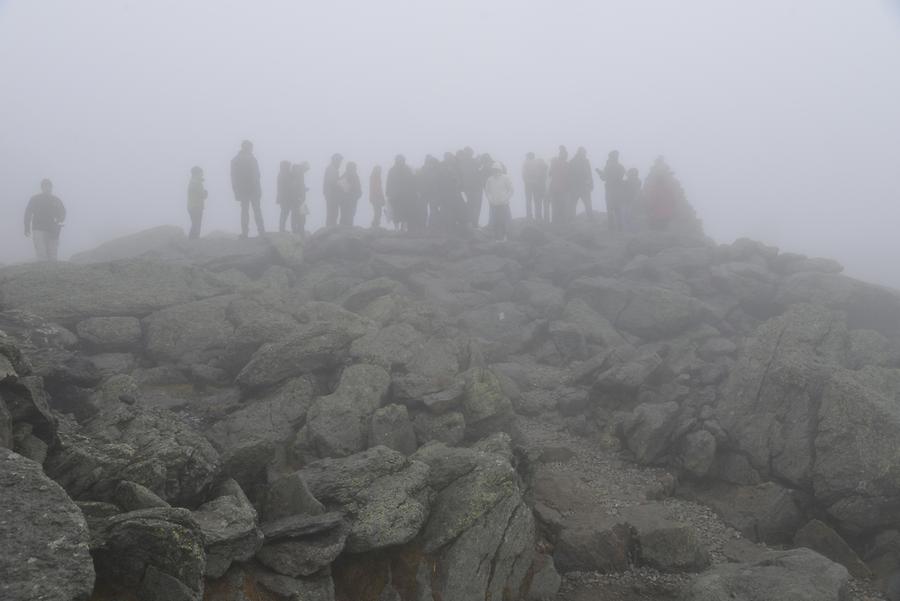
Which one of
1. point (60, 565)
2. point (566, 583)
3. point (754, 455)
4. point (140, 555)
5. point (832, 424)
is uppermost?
point (60, 565)

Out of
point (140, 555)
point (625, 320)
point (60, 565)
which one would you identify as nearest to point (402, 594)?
point (140, 555)

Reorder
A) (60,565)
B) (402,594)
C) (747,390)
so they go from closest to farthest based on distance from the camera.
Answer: (60,565) → (402,594) → (747,390)

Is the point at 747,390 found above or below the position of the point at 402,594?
above

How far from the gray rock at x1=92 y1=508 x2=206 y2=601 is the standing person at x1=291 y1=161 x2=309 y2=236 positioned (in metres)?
31.5

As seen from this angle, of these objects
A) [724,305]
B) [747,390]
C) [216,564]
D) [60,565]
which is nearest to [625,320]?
[724,305]

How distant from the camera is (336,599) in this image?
11391mm

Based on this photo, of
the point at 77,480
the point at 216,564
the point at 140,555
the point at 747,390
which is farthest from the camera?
the point at 747,390

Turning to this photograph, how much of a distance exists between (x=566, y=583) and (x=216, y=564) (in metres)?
8.83

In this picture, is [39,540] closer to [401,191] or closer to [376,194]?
[401,191]

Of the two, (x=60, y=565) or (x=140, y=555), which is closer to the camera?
(x=60, y=565)

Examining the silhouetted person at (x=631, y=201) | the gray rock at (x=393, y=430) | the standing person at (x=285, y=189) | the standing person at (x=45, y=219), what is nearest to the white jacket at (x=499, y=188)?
the silhouetted person at (x=631, y=201)

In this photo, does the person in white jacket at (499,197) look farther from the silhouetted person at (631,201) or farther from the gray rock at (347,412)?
the gray rock at (347,412)

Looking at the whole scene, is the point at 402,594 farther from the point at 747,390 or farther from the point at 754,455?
the point at 747,390

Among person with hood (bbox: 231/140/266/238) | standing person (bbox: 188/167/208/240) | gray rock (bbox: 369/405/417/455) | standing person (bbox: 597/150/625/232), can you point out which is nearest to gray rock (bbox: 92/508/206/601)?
gray rock (bbox: 369/405/417/455)
